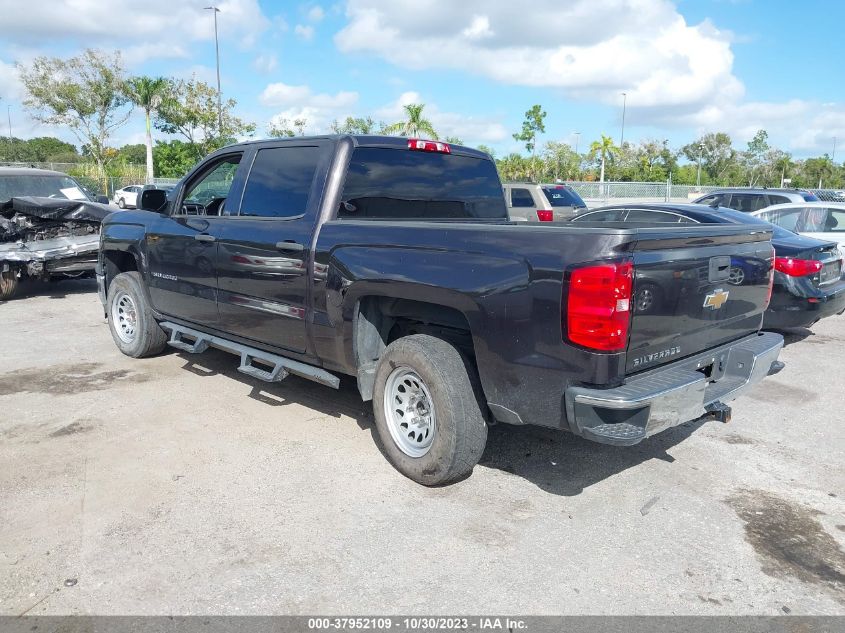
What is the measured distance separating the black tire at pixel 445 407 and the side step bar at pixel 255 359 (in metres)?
0.74

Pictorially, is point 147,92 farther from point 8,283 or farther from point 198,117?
point 8,283

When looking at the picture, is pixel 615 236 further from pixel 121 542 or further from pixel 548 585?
pixel 121 542

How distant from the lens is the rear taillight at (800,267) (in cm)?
722

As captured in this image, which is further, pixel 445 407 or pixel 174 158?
pixel 174 158

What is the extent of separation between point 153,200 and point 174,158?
47839mm

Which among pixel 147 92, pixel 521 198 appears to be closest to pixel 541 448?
pixel 521 198

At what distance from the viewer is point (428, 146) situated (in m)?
5.16

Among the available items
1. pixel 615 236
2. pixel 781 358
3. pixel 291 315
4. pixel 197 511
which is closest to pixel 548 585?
pixel 615 236

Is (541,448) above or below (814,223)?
below

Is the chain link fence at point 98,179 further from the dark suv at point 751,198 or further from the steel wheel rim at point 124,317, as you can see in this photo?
the steel wheel rim at point 124,317

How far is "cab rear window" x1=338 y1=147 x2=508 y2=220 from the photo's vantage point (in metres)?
4.75

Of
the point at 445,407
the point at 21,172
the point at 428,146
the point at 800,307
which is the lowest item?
the point at 800,307

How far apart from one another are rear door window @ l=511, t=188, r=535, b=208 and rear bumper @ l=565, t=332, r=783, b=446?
40.2ft

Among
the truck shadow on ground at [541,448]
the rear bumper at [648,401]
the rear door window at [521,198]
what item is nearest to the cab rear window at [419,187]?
the truck shadow on ground at [541,448]
